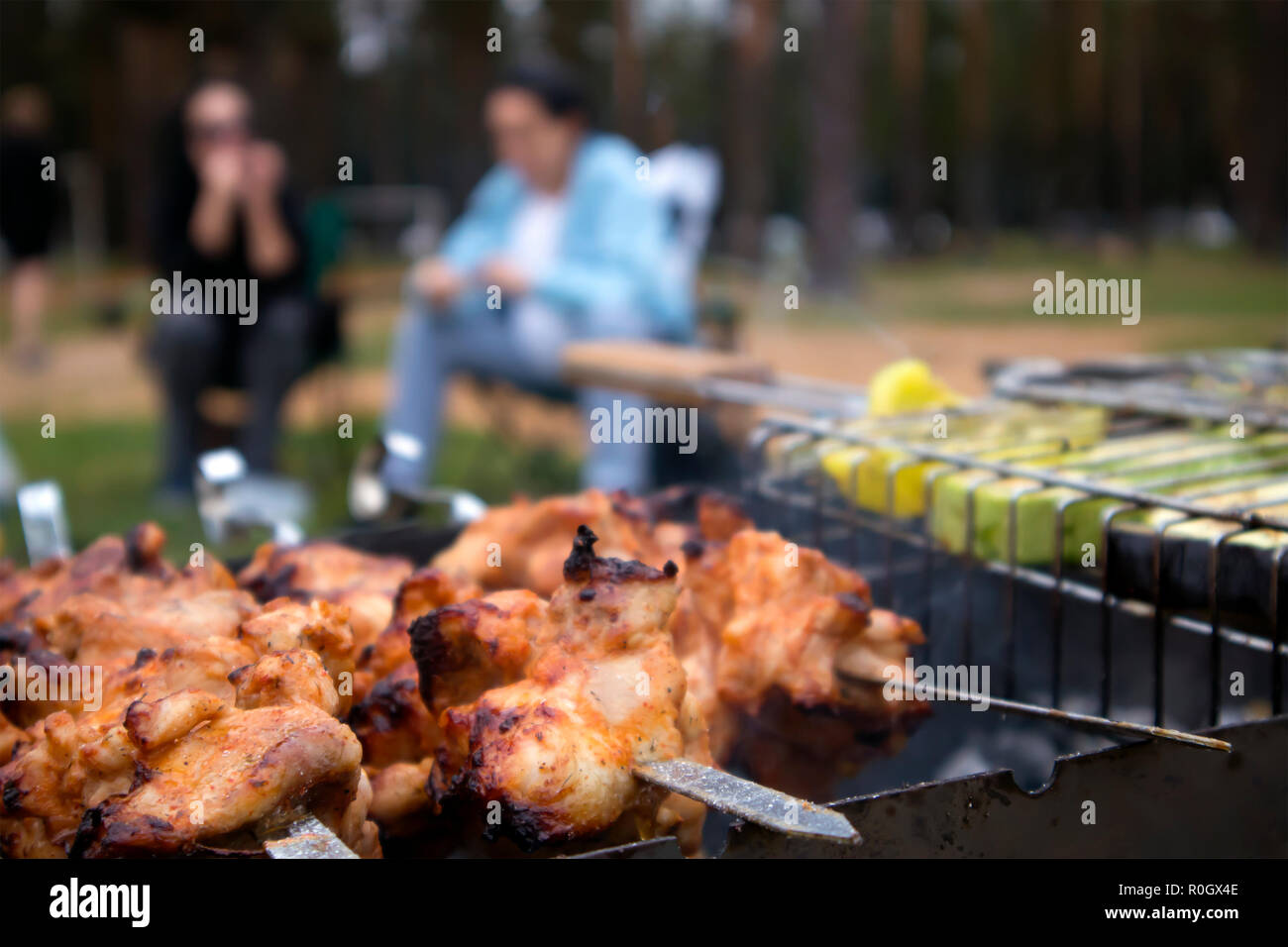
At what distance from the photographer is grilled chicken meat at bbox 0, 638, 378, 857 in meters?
1.54

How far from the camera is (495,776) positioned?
163 centimetres

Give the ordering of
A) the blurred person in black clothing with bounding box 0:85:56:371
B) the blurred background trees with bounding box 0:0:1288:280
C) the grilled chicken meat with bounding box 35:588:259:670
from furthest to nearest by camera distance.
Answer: the blurred background trees with bounding box 0:0:1288:280 → the blurred person in black clothing with bounding box 0:85:56:371 → the grilled chicken meat with bounding box 35:588:259:670

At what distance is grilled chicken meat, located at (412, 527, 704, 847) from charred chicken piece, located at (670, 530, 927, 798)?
251 mm

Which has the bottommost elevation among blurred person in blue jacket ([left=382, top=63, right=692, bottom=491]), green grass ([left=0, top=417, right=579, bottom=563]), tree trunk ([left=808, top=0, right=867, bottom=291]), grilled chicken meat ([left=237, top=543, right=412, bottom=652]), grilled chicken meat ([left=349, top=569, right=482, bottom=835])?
green grass ([left=0, top=417, right=579, bottom=563])

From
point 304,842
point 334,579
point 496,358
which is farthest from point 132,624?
point 496,358

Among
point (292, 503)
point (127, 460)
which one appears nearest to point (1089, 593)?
point (292, 503)

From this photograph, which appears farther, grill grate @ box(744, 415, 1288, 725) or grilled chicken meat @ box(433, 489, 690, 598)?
grilled chicken meat @ box(433, 489, 690, 598)

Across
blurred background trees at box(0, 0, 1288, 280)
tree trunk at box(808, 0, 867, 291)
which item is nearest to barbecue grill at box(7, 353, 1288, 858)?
blurred background trees at box(0, 0, 1288, 280)

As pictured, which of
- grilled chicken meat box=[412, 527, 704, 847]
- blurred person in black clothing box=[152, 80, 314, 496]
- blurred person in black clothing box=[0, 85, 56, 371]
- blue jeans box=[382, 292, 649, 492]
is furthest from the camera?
blurred person in black clothing box=[0, 85, 56, 371]

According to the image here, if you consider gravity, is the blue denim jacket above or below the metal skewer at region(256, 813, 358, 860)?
above

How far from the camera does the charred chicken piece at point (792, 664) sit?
2062 mm

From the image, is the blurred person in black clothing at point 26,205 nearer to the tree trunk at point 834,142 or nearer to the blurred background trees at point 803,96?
the blurred background trees at point 803,96

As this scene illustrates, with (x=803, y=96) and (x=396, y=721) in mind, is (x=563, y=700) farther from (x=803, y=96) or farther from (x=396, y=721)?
(x=803, y=96)

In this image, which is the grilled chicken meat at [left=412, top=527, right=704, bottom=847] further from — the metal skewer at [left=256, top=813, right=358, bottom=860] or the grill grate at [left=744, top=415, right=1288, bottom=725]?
the grill grate at [left=744, top=415, right=1288, bottom=725]
